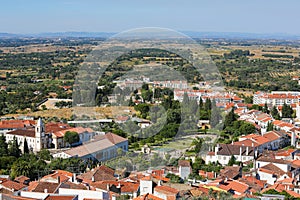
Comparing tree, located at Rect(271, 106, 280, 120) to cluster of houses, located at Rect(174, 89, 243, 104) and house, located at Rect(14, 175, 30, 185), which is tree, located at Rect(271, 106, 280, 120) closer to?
cluster of houses, located at Rect(174, 89, 243, 104)

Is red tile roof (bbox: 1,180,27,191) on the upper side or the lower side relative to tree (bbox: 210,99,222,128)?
upper

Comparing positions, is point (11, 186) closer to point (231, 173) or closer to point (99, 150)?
point (99, 150)

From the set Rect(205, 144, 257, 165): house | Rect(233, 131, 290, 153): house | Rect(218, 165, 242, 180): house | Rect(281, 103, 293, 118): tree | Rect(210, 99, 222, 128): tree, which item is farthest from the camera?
Rect(281, 103, 293, 118): tree

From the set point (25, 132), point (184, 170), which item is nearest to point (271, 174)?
point (184, 170)

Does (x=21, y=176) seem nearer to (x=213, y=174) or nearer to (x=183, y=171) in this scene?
(x=183, y=171)

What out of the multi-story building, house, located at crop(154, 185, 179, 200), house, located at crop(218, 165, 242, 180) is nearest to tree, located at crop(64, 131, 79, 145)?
house, located at crop(218, 165, 242, 180)
